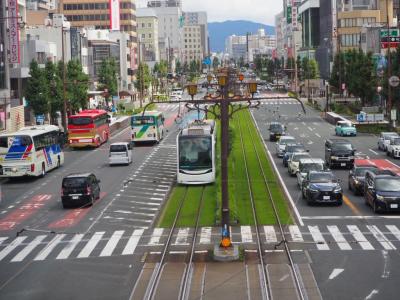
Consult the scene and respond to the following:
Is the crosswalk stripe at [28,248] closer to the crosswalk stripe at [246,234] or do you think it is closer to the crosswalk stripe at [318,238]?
the crosswalk stripe at [246,234]

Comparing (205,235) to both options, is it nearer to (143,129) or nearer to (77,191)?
(77,191)

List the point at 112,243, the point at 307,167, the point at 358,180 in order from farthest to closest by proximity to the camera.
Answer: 1. the point at 307,167
2. the point at 358,180
3. the point at 112,243

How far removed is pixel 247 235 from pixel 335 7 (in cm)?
14408

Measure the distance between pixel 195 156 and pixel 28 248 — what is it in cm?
1724

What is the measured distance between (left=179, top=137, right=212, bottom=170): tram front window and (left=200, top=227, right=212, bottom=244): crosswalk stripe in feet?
43.4

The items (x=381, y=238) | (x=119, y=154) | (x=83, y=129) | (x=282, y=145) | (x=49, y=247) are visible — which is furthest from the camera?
(x=83, y=129)

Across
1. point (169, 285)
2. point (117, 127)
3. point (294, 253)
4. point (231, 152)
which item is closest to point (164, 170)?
point (231, 152)

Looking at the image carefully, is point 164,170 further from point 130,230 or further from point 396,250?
point 396,250

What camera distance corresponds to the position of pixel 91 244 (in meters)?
29.7

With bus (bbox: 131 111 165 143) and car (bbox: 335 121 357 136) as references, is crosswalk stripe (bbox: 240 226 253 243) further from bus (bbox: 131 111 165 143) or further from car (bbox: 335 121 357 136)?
car (bbox: 335 121 357 136)

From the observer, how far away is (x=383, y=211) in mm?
34906

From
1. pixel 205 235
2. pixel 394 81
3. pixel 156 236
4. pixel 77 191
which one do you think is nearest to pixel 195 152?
pixel 77 191

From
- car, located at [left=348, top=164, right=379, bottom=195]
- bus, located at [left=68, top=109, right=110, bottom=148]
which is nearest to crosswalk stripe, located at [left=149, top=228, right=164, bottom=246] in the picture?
car, located at [left=348, top=164, right=379, bottom=195]

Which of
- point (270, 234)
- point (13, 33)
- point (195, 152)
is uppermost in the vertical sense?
point (13, 33)
